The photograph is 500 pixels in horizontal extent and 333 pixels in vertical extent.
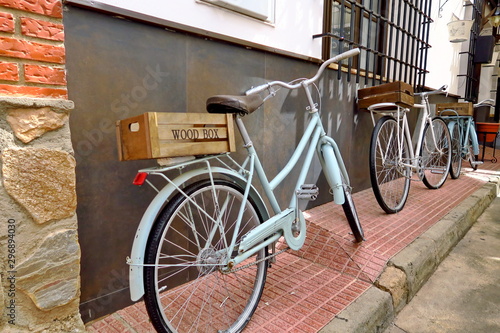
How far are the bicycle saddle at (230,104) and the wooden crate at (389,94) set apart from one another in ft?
6.76

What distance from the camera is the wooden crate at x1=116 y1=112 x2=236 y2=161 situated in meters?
1.33

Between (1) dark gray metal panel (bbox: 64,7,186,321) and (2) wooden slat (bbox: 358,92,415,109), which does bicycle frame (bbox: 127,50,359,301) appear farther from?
(2) wooden slat (bbox: 358,92,415,109)

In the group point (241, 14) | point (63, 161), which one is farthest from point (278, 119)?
point (63, 161)

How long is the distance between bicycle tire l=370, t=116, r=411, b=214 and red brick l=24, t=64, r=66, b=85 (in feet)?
8.49

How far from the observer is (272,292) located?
209 cm

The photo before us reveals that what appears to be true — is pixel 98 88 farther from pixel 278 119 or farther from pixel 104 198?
pixel 278 119

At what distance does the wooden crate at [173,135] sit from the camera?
1327mm

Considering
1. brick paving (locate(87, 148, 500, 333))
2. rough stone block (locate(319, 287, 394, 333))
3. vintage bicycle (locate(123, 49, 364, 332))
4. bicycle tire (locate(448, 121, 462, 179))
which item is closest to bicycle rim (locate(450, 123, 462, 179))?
bicycle tire (locate(448, 121, 462, 179))

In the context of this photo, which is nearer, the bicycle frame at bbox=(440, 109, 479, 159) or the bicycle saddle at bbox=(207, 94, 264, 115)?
the bicycle saddle at bbox=(207, 94, 264, 115)

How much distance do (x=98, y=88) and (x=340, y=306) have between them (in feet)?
5.83

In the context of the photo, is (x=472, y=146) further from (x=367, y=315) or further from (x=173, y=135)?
(x=173, y=135)

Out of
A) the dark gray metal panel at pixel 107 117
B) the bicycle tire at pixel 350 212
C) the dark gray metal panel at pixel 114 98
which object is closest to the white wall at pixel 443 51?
the bicycle tire at pixel 350 212

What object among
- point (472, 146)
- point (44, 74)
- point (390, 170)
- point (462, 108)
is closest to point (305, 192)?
point (44, 74)

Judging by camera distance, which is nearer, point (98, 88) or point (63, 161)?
point (63, 161)
